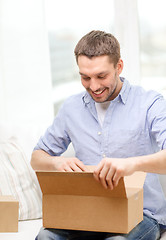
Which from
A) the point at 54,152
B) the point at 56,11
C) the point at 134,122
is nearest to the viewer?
the point at 134,122

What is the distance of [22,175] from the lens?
2123mm

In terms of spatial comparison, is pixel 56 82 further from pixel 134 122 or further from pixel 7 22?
pixel 134 122

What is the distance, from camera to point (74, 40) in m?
3.34

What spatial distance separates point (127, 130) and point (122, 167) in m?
0.36

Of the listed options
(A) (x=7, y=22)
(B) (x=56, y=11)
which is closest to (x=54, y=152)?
(A) (x=7, y=22)

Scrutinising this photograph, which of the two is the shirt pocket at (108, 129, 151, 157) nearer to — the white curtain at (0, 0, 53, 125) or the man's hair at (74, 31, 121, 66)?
the man's hair at (74, 31, 121, 66)

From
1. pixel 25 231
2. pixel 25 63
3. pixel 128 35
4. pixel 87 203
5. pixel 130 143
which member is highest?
pixel 128 35

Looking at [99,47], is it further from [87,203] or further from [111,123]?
[87,203]

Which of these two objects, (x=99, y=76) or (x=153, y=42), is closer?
(x=99, y=76)

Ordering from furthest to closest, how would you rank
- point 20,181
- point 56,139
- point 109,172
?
point 20,181 < point 56,139 < point 109,172

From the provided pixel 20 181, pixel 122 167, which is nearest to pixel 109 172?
pixel 122 167

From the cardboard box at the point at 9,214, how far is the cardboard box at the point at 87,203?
0.31 metres

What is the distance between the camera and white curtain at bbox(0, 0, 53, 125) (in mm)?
2844

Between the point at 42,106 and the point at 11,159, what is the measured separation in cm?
82
